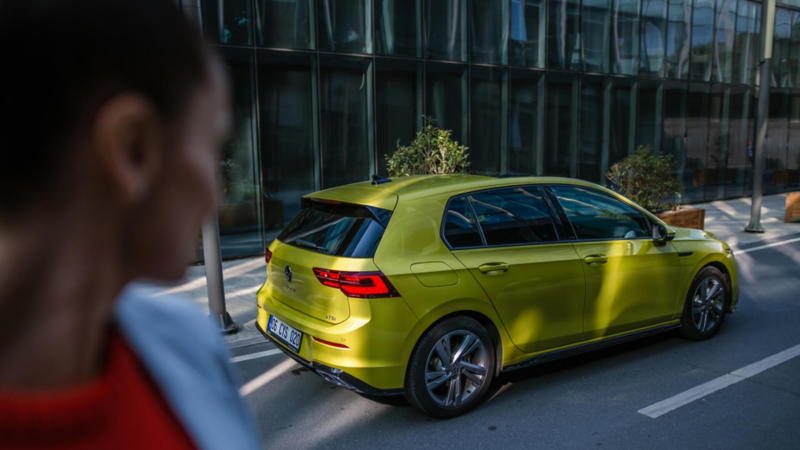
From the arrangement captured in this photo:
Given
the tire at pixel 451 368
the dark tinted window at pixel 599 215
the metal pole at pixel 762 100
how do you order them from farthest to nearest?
the metal pole at pixel 762 100 → the dark tinted window at pixel 599 215 → the tire at pixel 451 368

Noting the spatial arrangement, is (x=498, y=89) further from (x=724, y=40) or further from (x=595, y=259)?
(x=595, y=259)

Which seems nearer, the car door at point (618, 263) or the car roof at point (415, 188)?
the car roof at point (415, 188)

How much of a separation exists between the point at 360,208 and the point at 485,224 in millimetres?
997

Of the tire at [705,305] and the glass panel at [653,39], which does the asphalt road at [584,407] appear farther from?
the glass panel at [653,39]

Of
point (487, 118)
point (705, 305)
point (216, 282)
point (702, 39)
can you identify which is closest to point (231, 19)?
point (216, 282)

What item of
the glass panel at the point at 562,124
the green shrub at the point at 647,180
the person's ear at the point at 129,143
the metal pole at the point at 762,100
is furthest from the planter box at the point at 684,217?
the person's ear at the point at 129,143

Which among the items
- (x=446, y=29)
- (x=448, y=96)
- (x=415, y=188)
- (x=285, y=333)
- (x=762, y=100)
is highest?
(x=446, y=29)

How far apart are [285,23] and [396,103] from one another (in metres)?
2.83

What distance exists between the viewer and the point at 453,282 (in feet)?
14.2

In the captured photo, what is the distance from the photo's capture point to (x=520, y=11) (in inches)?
568

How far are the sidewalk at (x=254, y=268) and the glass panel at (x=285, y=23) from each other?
3.98 m

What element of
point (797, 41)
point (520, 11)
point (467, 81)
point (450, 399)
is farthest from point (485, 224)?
point (797, 41)

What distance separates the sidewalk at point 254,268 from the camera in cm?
691

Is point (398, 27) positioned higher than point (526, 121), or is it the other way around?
point (398, 27)
